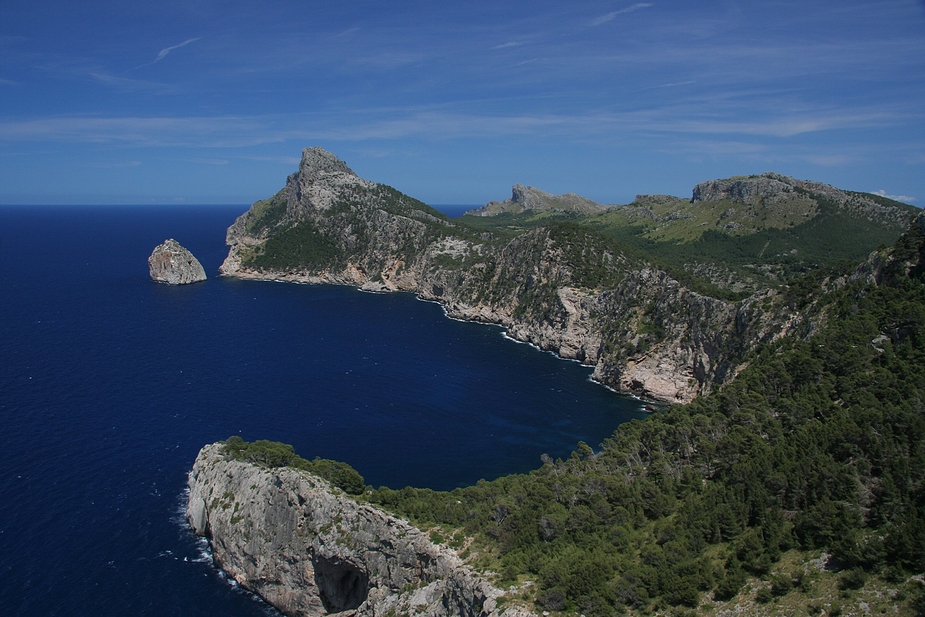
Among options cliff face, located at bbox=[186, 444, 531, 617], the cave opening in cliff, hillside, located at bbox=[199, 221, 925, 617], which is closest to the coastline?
hillside, located at bbox=[199, 221, 925, 617]

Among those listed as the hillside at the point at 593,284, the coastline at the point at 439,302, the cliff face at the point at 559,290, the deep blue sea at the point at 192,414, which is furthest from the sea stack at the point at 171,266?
the deep blue sea at the point at 192,414

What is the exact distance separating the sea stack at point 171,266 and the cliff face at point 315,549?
129806mm

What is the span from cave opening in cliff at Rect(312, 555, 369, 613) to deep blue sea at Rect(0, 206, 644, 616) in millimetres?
4811

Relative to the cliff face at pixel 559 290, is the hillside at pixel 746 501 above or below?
below

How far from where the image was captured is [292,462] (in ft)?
178

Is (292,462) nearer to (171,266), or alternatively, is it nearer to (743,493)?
(743,493)

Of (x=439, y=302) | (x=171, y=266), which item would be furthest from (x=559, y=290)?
(x=171, y=266)

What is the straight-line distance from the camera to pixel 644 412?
85.0 metres

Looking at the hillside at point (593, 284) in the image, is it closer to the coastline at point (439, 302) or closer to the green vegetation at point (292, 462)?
the coastline at point (439, 302)

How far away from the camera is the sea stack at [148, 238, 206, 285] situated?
560 feet

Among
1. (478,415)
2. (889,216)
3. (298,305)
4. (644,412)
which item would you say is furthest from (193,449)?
(889,216)

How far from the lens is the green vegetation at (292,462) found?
165 feet

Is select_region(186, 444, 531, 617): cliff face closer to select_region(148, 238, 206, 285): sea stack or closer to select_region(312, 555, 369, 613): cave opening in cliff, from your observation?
select_region(312, 555, 369, 613): cave opening in cliff

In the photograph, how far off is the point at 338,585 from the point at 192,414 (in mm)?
40562
